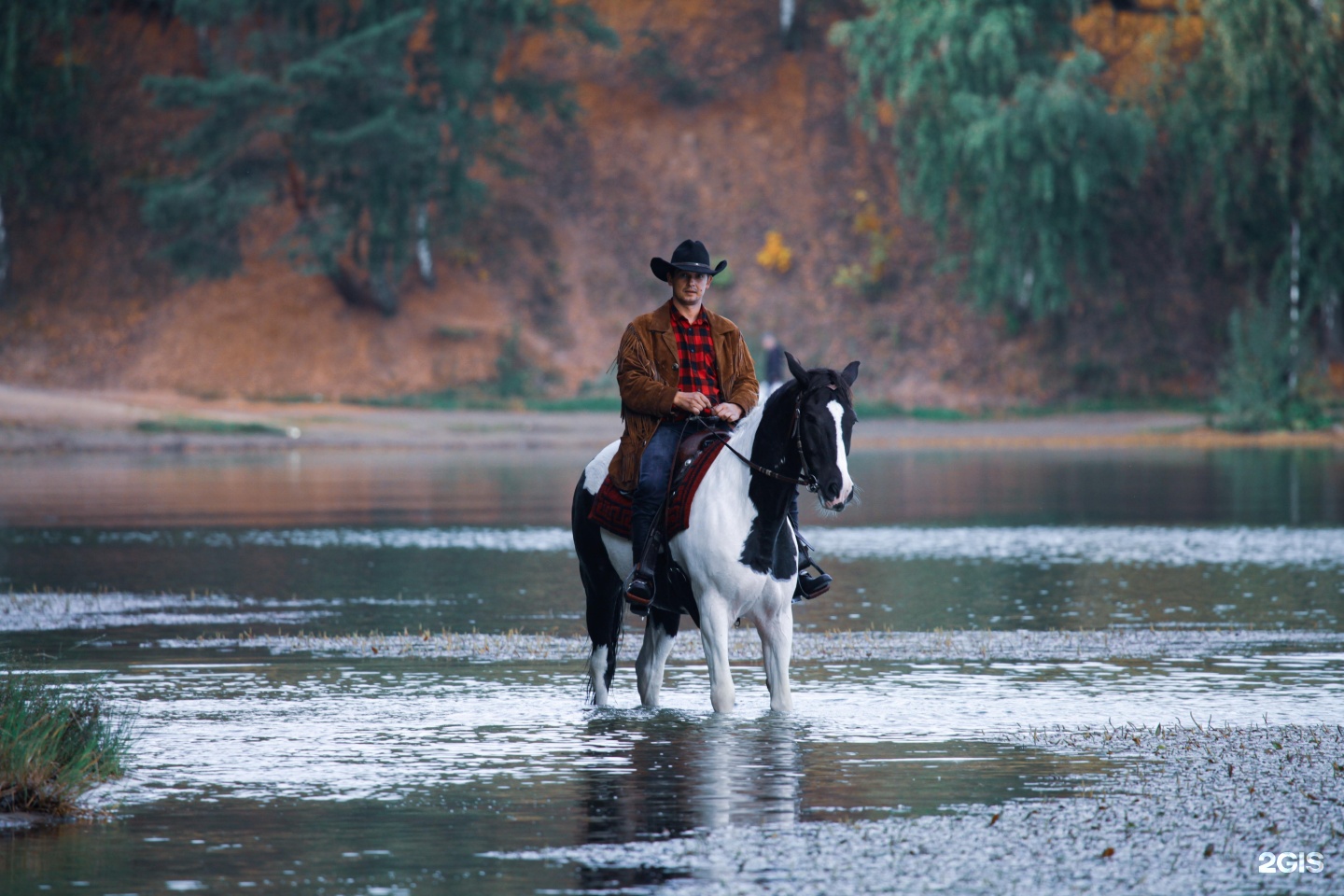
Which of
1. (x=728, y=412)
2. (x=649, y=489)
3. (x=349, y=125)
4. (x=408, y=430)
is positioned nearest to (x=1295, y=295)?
(x=408, y=430)

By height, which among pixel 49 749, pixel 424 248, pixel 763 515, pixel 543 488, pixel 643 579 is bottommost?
pixel 543 488

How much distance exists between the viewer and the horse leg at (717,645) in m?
10.2

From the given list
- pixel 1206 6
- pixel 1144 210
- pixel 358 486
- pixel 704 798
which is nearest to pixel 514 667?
pixel 704 798

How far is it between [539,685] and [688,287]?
283 centimetres

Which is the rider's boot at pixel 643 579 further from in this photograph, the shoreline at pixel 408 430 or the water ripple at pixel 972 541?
the shoreline at pixel 408 430

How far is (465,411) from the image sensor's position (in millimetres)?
54312

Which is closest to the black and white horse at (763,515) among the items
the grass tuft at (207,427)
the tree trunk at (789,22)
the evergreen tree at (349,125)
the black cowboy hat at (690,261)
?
the black cowboy hat at (690,261)

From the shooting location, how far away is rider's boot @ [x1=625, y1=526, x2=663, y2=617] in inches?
405

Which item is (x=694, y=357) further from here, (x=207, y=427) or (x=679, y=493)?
(x=207, y=427)

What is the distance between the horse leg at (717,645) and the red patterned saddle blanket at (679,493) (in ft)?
1.45

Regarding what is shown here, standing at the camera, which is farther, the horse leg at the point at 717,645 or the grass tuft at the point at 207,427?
the grass tuft at the point at 207,427

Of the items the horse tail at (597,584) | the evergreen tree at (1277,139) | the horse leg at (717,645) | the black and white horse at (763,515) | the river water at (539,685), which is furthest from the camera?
the evergreen tree at (1277,139)

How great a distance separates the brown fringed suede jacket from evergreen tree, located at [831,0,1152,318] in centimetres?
3717

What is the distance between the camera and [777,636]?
10289 mm
